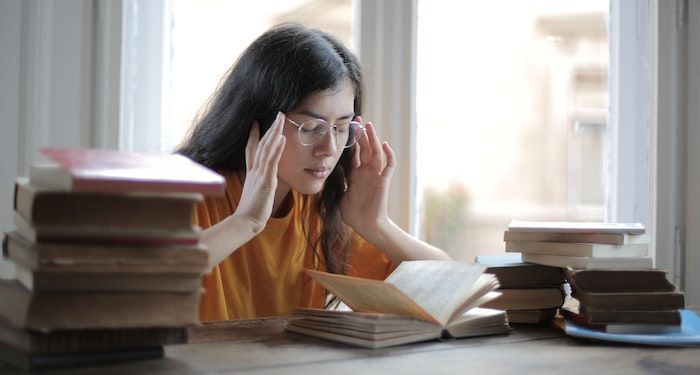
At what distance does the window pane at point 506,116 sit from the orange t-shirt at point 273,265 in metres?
0.69

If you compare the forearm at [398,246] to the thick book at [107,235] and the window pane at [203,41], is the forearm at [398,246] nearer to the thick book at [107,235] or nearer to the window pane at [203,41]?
the window pane at [203,41]

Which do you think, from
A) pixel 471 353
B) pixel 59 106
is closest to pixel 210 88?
pixel 59 106

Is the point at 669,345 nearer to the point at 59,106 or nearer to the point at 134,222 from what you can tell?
the point at 134,222

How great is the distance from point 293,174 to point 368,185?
0.80 feet

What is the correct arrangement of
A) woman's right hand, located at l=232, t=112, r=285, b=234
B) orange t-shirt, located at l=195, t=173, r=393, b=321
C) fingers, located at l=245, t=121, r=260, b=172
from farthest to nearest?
→ orange t-shirt, located at l=195, t=173, r=393, b=321 → fingers, located at l=245, t=121, r=260, b=172 → woman's right hand, located at l=232, t=112, r=285, b=234

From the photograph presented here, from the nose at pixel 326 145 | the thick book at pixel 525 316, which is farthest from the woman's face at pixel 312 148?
the thick book at pixel 525 316

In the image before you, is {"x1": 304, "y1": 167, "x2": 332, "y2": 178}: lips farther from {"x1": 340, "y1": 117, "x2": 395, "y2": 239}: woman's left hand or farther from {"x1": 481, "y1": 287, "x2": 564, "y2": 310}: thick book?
{"x1": 481, "y1": 287, "x2": 564, "y2": 310}: thick book

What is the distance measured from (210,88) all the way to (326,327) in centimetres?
127

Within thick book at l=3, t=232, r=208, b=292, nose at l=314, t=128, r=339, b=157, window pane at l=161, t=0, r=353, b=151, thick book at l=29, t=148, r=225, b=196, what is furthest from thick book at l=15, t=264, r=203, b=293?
window pane at l=161, t=0, r=353, b=151

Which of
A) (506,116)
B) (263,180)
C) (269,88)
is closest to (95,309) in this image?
(263,180)

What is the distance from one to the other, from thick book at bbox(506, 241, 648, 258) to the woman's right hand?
1.71 feet

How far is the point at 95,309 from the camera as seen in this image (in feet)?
3.24

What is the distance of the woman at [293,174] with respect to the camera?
181 cm

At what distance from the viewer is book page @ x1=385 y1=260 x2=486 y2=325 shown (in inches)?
52.0
